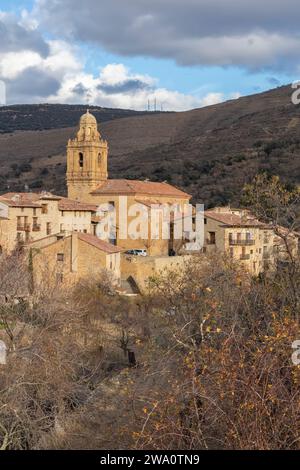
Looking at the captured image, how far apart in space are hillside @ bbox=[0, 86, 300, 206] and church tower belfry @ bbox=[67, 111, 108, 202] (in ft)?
33.5

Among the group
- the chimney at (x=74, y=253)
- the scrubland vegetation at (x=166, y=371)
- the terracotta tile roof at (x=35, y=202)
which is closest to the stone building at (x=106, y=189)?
the terracotta tile roof at (x=35, y=202)

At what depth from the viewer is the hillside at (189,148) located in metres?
67.4

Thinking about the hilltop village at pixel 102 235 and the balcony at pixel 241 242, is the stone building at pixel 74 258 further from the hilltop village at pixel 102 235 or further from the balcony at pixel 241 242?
the balcony at pixel 241 242

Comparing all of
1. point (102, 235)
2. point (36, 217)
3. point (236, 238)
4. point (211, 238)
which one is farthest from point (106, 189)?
point (236, 238)

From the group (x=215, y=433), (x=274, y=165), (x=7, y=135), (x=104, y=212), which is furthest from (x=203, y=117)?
(x=215, y=433)

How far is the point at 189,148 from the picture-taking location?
3632 inches

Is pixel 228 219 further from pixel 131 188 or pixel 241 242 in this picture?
pixel 131 188

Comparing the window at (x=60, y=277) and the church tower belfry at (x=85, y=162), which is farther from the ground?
the church tower belfry at (x=85, y=162)

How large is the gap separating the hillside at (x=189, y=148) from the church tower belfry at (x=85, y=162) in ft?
33.5

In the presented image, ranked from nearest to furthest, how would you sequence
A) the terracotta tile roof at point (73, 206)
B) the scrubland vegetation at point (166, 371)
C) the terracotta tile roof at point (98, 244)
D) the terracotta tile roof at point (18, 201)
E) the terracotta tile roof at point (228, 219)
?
the scrubland vegetation at point (166, 371)
the terracotta tile roof at point (98, 244)
the terracotta tile roof at point (18, 201)
the terracotta tile roof at point (228, 219)
the terracotta tile roof at point (73, 206)

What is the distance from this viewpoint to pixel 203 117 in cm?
13050

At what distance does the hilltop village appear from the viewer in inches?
1348

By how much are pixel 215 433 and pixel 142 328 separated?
1696 cm

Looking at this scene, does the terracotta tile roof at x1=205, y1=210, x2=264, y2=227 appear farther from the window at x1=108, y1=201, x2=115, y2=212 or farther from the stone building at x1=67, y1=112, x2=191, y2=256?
the window at x1=108, y1=201, x2=115, y2=212
